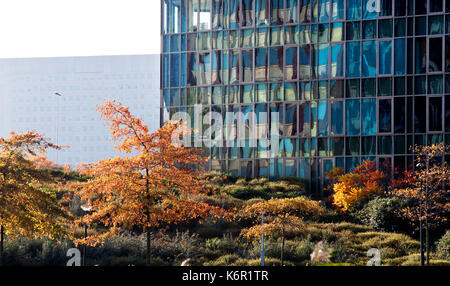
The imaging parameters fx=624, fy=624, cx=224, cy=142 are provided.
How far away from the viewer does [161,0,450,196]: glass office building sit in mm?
35844

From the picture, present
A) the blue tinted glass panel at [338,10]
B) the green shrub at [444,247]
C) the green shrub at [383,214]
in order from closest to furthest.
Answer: the green shrub at [444,247]
the green shrub at [383,214]
the blue tinted glass panel at [338,10]

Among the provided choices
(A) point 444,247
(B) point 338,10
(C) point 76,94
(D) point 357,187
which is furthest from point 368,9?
(C) point 76,94

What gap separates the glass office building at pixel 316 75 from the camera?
35.8 meters

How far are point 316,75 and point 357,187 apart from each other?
8914 mm

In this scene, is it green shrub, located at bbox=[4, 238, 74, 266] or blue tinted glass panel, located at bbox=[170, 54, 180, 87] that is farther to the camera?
blue tinted glass panel, located at bbox=[170, 54, 180, 87]

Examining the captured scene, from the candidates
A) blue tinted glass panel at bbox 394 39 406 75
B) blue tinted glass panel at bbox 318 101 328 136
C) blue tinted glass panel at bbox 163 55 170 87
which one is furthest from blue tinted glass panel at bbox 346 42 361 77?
blue tinted glass panel at bbox 163 55 170 87

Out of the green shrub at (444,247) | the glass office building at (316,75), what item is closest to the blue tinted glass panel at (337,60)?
the glass office building at (316,75)

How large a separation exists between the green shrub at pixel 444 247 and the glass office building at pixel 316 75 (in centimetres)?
1016

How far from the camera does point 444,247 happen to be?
24328 millimetres

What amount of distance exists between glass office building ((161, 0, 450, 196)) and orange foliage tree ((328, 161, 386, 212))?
2.43m

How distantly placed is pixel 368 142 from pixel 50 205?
2327 centimetres

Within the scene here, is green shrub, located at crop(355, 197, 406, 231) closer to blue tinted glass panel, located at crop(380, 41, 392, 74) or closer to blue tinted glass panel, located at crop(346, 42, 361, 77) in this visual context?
blue tinted glass panel, located at crop(380, 41, 392, 74)

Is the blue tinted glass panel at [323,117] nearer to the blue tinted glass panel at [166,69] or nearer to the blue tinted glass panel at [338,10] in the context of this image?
the blue tinted glass panel at [338,10]
